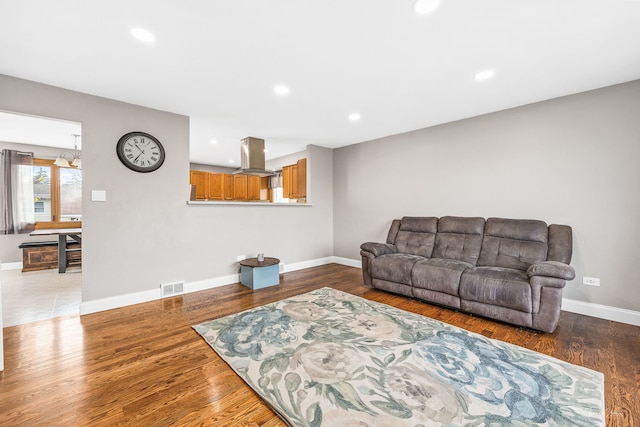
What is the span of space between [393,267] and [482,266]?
106 centimetres

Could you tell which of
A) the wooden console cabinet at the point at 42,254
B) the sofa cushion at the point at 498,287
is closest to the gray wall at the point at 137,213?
the wooden console cabinet at the point at 42,254

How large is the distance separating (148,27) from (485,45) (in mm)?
2630

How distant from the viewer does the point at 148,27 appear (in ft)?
6.25

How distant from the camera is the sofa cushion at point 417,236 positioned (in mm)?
3857

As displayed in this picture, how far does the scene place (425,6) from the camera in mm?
1718

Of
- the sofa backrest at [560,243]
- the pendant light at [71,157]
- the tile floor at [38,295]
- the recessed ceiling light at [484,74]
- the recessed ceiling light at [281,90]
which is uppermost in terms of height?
the recessed ceiling light at [281,90]

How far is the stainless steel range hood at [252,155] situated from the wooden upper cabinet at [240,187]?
3.11m

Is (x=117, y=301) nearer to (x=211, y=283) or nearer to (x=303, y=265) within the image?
(x=211, y=283)

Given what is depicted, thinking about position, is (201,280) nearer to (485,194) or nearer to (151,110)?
(151,110)

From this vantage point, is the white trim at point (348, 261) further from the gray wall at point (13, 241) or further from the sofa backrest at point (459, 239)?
the gray wall at point (13, 241)

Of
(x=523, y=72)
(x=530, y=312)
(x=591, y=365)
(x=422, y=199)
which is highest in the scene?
(x=523, y=72)

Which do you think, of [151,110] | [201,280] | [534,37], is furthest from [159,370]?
[534,37]

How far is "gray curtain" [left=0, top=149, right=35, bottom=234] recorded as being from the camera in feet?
15.9

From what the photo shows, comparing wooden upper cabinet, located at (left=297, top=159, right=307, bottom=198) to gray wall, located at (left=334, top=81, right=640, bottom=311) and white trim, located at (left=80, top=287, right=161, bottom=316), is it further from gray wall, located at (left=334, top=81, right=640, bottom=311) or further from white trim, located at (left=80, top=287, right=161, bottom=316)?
white trim, located at (left=80, top=287, right=161, bottom=316)
